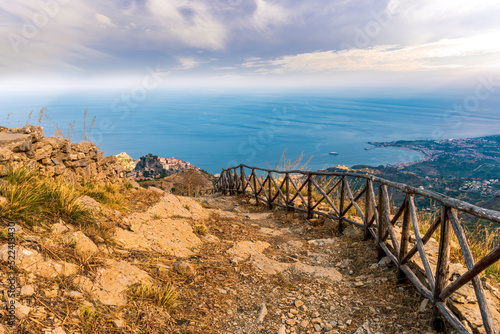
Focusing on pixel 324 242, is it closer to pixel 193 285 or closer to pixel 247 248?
pixel 247 248

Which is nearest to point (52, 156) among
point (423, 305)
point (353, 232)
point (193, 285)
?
point (193, 285)

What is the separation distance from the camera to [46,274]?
7.47 feet

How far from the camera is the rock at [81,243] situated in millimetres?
2799

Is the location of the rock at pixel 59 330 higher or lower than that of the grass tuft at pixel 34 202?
lower

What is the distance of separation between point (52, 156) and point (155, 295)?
448cm

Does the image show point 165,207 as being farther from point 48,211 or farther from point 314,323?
point 314,323

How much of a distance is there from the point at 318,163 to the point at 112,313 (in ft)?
278

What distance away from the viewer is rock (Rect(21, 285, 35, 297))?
1.96 metres

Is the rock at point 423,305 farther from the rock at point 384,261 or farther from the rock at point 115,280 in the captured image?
the rock at point 115,280

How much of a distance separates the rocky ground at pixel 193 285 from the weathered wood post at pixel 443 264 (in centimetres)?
14

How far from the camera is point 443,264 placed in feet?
7.97

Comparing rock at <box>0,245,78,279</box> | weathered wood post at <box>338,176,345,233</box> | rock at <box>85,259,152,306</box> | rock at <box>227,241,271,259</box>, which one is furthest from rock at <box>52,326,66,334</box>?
weathered wood post at <box>338,176,345,233</box>

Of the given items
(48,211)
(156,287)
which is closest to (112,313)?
(156,287)

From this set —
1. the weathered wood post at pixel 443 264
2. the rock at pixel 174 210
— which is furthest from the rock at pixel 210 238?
the weathered wood post at pixel 443 264
